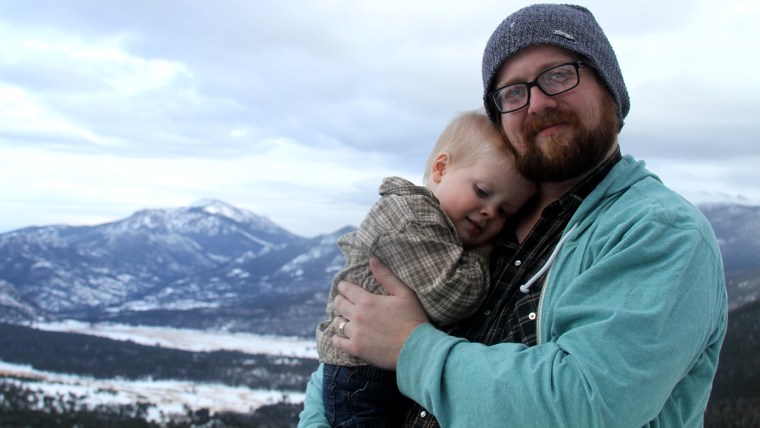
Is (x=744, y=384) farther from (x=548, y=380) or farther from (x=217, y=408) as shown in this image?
(x=548, y=380)

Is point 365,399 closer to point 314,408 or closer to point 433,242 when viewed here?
point 314,408

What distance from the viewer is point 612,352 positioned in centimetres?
205

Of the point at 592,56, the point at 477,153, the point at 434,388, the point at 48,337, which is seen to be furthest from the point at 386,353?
the point at 48,337

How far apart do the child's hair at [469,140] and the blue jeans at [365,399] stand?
1301 millimetres

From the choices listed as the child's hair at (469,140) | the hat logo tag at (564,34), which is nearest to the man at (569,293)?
the hat logo tag at (564,34)

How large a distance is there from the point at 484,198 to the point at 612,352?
1559 mm

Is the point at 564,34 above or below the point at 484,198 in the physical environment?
above

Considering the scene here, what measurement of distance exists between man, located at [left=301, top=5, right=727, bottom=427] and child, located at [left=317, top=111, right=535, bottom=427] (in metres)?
0.10

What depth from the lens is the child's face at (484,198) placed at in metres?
3.46

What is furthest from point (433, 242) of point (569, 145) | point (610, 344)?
point (610, 344)

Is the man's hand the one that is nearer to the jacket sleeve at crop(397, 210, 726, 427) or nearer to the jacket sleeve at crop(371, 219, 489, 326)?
the jacket sleeve at crop(371, 219, 489, 326)

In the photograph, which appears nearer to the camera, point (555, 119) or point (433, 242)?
point (555, 119)

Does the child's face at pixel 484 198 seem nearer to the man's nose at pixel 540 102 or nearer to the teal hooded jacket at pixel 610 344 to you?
the man's nose at pixel 540 102

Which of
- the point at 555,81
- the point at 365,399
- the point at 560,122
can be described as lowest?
the point at 365,399
